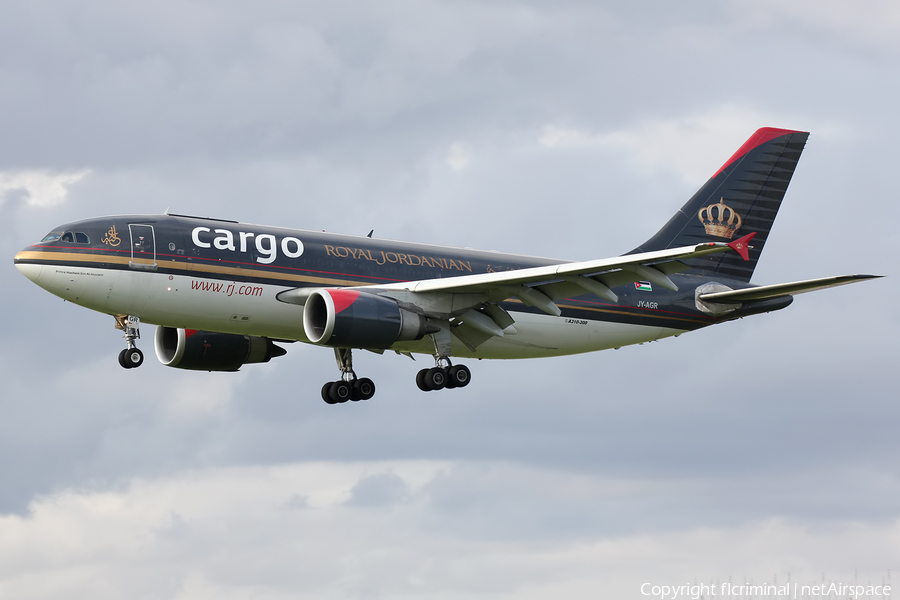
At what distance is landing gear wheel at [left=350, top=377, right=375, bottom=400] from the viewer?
46.9m

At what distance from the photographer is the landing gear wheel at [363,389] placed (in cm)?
4694

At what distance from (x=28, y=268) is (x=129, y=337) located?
12.8 feet

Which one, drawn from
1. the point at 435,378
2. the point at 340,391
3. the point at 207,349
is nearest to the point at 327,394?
the point at 340,391

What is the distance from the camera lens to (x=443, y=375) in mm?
42562

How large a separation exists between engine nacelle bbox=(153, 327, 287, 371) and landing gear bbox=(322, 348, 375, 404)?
347 cm

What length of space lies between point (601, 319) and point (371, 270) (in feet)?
32.1

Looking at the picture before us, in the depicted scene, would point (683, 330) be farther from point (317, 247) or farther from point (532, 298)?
point (317, 247)

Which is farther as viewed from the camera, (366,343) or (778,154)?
(778,154)

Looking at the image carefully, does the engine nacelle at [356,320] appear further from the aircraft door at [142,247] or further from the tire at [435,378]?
the aircraft door at [142,247]

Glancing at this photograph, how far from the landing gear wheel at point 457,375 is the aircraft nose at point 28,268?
46.3ft

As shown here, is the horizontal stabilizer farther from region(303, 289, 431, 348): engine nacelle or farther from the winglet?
region(303, 289, 431, 348): engine nacelle

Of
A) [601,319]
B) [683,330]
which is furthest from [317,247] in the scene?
[683,330]

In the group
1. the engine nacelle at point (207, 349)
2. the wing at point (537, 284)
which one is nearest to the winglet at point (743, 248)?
the wing at point (537, 284)

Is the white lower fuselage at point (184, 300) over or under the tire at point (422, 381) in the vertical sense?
over
